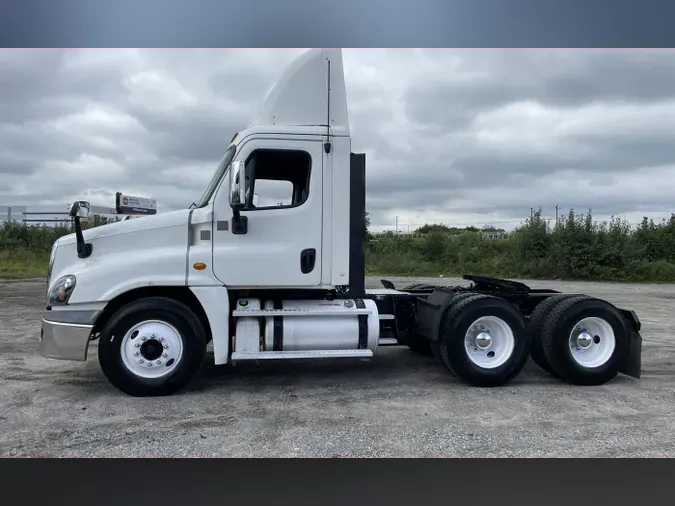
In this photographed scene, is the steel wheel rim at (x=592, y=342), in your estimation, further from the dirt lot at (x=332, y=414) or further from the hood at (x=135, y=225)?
the hood at (x=135, y=225)

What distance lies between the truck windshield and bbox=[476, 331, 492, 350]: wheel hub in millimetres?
3673

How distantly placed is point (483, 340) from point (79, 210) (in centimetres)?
496

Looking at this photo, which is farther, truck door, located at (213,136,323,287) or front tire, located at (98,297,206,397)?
truck door, located at (213,136,323,287)

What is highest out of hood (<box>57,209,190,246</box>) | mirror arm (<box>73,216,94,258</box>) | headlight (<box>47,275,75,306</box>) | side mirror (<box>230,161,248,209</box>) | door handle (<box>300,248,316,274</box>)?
side mirror (<box>230,161,248,209</box>)

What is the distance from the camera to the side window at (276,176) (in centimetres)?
652

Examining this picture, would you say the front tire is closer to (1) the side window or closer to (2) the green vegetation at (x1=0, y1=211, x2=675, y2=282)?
(1) the side window

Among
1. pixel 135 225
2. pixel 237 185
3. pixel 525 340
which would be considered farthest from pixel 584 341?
pixel 135 225

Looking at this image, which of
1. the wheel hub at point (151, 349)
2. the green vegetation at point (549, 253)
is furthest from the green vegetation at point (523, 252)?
the wheel hub at point (151, 349)

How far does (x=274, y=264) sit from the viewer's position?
6.43 meters

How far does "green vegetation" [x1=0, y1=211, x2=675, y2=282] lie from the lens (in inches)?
1057

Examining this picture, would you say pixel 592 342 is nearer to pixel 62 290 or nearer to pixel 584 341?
pixel 584 341

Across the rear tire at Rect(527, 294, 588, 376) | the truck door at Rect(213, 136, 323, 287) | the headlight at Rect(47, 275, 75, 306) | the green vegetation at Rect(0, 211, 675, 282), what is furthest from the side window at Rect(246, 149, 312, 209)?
the green vegetation at Rect(0, 211, 675, 282)

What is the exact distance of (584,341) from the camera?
697 cm

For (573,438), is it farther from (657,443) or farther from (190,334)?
(190,334)
